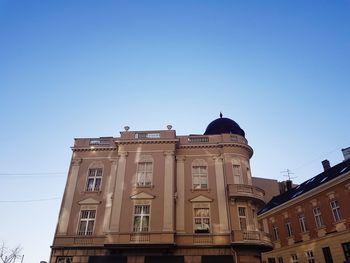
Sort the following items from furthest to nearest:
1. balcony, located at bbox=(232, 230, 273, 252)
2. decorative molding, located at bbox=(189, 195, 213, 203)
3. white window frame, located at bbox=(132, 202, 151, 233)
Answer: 1. decorative molding, located at bbox=(189, 195, 213, 203)
2. white window frame, located at bbox=(132, 202, 151, 233)
3. balcony, located at bbox=(232, 230, 273, 252)

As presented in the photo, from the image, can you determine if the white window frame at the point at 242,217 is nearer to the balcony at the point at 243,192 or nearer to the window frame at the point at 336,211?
the balcony at the point at 243,192

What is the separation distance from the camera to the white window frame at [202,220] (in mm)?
22797

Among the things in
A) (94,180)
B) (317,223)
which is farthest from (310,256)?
(94,180)

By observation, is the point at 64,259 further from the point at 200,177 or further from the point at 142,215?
the point at 200,177

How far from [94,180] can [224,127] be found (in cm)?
1413

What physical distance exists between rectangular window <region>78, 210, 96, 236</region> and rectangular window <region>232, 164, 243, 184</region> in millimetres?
12801

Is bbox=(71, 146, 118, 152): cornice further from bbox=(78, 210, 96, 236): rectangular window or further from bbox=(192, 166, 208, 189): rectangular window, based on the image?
bbox=(192, 166, 208, 189): rectangular window

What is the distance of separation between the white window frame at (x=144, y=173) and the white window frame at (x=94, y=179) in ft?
12.3

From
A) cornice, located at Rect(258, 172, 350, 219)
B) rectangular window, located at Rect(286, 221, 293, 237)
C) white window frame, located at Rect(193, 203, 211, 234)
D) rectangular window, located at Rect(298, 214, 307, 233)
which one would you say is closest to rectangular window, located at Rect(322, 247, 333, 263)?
rectangular window, located at Rect(298, 214, 307, 233)

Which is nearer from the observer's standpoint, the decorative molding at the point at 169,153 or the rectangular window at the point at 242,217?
the rectangular window at the point at 242,217

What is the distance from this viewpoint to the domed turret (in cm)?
2897

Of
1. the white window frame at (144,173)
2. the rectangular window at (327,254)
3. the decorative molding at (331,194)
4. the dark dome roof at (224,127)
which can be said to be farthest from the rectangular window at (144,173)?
the rectangular window at (327,254)

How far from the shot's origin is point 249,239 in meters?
21.9

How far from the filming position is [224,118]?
30.6 m
